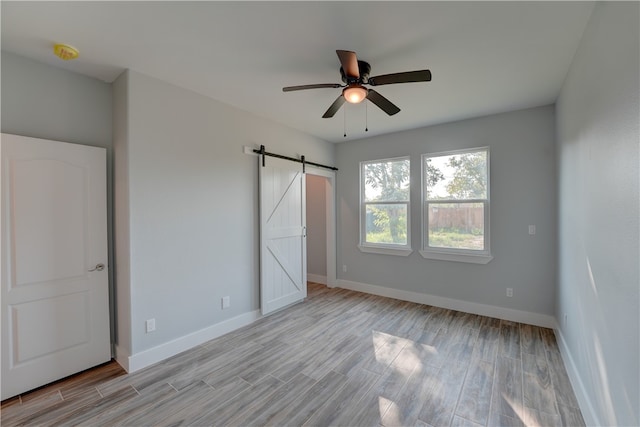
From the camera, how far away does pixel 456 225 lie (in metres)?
3.93

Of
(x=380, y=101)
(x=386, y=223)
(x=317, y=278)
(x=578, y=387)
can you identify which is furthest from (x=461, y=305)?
(x=380, y=101)

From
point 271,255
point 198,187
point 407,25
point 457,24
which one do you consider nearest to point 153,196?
point 198,187

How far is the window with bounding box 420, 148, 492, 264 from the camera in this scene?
3.74 meters

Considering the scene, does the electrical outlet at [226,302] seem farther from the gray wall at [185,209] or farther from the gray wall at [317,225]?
the gray wall at [317,225]

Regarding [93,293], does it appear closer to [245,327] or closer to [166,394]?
[166,394]

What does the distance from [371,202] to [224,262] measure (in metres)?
2.72

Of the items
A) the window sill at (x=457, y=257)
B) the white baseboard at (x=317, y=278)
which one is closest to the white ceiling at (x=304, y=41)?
the window sill at (x=457, y=257)

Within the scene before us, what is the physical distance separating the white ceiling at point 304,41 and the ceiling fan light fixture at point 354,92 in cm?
28

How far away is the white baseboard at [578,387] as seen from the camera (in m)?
1.73

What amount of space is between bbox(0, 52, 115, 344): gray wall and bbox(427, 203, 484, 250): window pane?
162 inches

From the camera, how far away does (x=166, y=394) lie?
2.14 metres

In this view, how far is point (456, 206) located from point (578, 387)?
237cm

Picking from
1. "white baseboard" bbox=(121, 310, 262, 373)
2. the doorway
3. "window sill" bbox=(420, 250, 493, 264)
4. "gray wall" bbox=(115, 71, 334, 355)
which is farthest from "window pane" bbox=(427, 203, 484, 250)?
"white baseboard" bbox=(121, 310, 262, 373)

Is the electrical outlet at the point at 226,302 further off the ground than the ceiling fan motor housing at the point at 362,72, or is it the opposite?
the ceiling fan motor housing at the point at 362,72
